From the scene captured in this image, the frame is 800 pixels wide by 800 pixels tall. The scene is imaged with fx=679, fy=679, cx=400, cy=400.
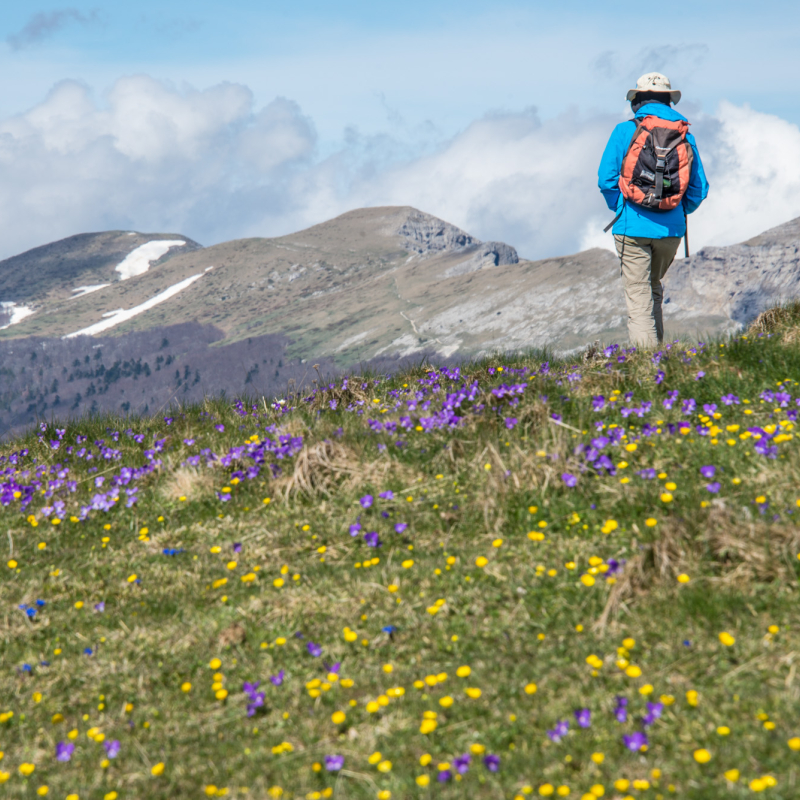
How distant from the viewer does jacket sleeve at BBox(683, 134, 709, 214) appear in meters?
8.39

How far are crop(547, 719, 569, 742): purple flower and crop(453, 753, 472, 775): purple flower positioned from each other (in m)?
0.41

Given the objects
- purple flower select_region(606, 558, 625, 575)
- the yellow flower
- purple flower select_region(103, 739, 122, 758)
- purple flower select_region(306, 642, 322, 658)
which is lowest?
purple flower select_region(103, 739, 122, 758)

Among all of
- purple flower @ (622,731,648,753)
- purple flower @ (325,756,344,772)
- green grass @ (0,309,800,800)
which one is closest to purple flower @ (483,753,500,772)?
green grass @ (0,309,800,800)

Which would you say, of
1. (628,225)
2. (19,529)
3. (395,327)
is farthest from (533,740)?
(395,327)

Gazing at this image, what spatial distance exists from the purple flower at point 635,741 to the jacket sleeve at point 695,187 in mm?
7097

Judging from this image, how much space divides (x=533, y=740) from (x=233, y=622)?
88.2 inches

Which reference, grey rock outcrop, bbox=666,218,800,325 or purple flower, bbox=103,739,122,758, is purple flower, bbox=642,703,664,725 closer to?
purple flower, bbox=103,739,122,758

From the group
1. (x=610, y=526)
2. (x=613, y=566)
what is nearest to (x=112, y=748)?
(x=613, y=566)

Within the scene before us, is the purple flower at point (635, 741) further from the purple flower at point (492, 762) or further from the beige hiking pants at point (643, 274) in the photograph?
the beige hiking pants at point (643, 274)

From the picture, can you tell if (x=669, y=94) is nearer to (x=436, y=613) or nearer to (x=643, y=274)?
(x=643, y=274)

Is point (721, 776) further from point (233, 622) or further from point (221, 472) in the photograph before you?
point (221, 472)

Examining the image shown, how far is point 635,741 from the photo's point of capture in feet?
10.3

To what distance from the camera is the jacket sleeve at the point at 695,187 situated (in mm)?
8391

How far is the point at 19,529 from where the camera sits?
20.7 feet
